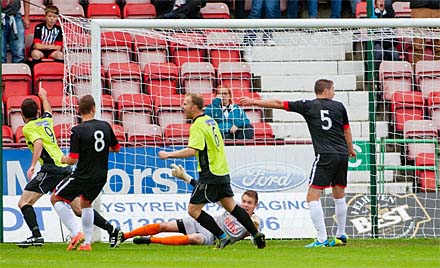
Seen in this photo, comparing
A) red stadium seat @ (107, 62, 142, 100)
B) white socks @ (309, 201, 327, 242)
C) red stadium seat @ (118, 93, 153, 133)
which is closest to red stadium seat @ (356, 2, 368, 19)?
red stadium seat @ (107, 62, 142, 100)

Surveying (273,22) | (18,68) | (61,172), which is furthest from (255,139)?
(18,68)

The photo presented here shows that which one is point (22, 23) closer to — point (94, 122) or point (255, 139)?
point (255, 139)

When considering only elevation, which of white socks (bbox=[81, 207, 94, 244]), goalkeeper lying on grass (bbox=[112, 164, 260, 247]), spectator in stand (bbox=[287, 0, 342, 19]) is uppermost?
spectator in stand (bbox=[287, 0, 342, 19])

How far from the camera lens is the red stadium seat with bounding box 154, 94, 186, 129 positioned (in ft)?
56.5

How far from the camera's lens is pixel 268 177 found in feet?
55.3

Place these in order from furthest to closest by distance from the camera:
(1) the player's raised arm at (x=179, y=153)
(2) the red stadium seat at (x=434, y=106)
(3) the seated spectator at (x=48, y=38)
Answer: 1. (3) the seated spectator at (x=48, y=38)
2. (2) the red stadium seat at (x=434, y=106)
3. (1) the player's raised arm at (x=179, y=153)

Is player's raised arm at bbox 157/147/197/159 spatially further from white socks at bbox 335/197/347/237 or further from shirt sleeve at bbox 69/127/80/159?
white socks at bbox 335/197/347/237

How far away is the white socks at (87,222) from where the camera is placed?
14055 millimetres

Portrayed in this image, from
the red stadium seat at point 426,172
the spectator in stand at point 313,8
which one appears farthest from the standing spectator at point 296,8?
the red stadium seat at point 426,172

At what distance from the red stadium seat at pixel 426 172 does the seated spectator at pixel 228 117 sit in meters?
2.40

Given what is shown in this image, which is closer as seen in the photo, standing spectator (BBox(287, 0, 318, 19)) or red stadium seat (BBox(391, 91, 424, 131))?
red stadium seat (BBox(391, 91, 424, 131))

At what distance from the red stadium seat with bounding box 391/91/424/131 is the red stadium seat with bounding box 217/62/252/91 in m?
2.07

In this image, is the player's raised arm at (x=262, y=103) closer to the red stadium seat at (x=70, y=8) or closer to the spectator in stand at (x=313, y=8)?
the spectator in stand at (x=313, y=8)

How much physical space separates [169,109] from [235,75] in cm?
105
